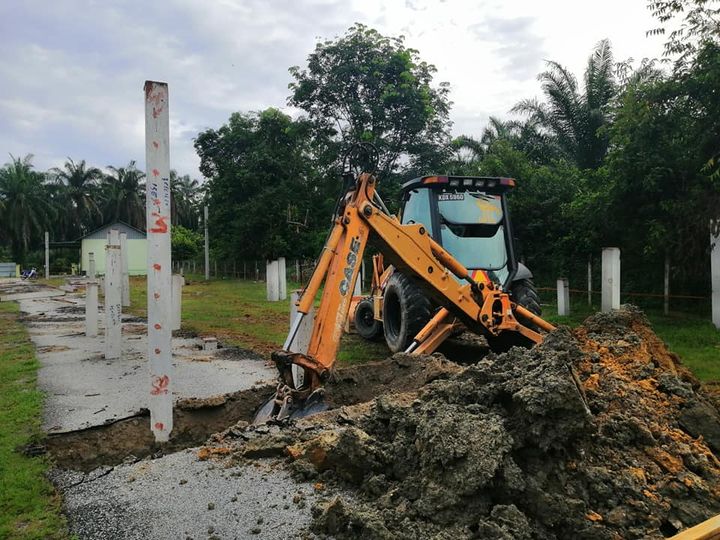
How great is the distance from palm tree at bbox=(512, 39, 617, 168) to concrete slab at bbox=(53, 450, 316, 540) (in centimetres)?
1995

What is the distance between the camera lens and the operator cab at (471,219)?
26.9ft

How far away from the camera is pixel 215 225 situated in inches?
1384

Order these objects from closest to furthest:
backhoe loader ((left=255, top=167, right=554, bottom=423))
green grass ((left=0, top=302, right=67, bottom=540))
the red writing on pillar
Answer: green grass ((left=0, top=302, right=67, bottom=540)), the red writing on pillar, backhoe loader ((left=255, top=167, right=554, bottom=423))

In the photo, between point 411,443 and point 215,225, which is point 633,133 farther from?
point 215,225

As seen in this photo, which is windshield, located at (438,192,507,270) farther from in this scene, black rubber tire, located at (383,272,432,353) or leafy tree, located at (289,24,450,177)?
leafy tree, located at (289,24,450,177)

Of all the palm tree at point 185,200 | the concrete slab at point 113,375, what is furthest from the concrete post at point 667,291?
the palm tree at point 185,200

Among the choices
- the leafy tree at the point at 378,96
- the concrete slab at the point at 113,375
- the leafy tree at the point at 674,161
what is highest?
the leafy tree at the point at 378,96

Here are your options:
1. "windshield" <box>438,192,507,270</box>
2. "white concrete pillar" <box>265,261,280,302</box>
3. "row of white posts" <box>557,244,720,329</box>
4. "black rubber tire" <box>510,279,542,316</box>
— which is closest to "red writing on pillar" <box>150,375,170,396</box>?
"windshield" <box>438,192,507,270</box>

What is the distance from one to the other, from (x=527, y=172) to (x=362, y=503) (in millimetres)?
16674

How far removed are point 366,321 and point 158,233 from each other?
20.4 ft

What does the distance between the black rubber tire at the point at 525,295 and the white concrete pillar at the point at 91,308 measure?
8266 mm

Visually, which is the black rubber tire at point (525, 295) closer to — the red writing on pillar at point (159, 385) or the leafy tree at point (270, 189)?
the red writing on pillar at point (159, 385)

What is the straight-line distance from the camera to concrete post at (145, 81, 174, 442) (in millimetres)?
4699

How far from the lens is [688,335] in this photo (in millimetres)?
10031
